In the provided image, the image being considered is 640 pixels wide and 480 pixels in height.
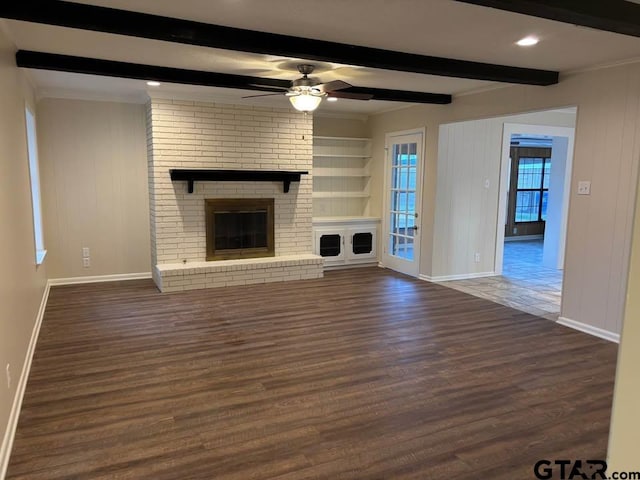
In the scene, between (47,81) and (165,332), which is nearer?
(165,332)

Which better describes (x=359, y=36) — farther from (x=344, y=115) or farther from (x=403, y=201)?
(x=344, y=115)

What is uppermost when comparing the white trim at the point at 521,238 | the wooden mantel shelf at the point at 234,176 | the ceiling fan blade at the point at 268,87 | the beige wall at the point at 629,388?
the ceiling fan blade at the point at 268,87

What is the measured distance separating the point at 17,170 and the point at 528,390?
406cm

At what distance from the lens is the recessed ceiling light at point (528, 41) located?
335 cm

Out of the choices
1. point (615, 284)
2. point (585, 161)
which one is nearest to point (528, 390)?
point (615, 284)

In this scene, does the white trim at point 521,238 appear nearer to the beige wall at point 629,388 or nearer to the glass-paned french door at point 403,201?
the glass-paned french door at point 403,201

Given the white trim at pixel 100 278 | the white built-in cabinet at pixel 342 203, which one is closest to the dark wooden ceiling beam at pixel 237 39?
the white built-in cabinet at pixel 342 203

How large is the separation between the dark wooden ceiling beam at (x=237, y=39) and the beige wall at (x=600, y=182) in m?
0.48

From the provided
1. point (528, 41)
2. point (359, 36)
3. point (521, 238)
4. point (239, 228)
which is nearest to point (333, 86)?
point (359, 36)

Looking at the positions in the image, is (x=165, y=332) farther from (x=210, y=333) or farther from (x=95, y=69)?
(x=95, y=69)

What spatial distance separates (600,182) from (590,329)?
54.1 inches

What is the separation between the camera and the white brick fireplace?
19.1ft

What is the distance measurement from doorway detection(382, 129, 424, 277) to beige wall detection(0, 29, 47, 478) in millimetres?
4714

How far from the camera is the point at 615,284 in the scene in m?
4.08
